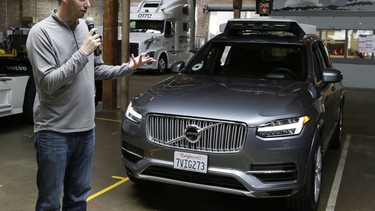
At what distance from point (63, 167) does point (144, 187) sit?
209 centimetres

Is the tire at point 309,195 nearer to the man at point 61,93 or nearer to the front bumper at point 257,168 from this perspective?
the front bumper at point 257,168

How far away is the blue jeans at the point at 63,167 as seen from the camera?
101 inches

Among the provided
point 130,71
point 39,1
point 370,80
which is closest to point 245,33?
point 130,71

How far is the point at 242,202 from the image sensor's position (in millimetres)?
4383

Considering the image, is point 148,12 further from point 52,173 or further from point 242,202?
point 52,173

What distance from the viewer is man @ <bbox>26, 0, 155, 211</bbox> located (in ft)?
7.80

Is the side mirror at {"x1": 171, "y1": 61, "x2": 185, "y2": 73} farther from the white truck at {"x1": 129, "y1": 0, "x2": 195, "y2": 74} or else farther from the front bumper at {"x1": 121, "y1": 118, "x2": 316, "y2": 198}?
the white truck at {"x1": 129, "y1": 0, "x2": 195, "y2": 74}

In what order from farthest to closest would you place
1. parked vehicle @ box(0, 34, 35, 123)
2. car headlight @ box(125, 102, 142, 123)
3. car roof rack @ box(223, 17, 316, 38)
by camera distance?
parked vehicle @ box(0, 34, 35, 123) < car roof rack @ box(223, 17, 316, 38) < car headlight @ box(125, 102, 142, 123)

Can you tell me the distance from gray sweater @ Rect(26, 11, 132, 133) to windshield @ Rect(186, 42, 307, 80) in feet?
8.80

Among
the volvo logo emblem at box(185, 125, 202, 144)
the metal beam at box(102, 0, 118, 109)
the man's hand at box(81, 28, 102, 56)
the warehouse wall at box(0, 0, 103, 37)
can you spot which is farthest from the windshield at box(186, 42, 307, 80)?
the warehouse wall at box(0, 0, 103, 37)

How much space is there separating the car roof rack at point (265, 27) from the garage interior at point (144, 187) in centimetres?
181

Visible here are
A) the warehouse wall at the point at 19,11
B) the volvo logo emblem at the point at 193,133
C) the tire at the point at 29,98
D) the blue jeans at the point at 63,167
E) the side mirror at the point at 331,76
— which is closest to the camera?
the blue jeans at the point at 63,167

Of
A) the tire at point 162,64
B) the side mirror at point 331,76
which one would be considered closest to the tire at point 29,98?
the side mirror at point 331,76

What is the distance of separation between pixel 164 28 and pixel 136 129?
1525 centimetres
